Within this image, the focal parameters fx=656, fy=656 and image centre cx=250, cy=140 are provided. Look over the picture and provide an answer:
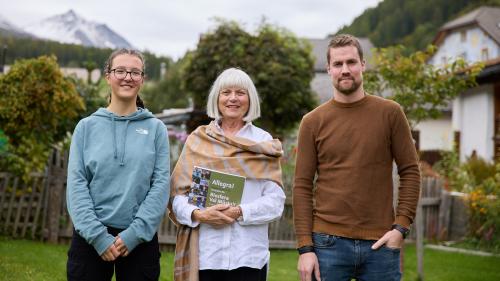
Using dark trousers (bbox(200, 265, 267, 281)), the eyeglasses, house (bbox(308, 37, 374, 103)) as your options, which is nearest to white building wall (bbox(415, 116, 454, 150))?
house (bbox(308, 37, 374, 103))

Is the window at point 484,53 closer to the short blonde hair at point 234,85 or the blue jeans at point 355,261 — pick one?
the short blonde hair at point 234,85

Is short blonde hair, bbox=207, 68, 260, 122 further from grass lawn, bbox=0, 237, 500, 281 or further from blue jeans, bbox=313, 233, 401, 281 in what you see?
grass lawn, bbox=0, 237, 500, 281

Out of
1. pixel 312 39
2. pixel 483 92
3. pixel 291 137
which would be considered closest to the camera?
pixel 483 92

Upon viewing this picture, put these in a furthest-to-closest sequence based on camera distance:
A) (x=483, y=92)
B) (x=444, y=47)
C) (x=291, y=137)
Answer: (x=444, y=47) < (x=291, y=137) < (x=483, y=92)

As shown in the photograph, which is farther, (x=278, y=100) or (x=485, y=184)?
(x=278, y=100)

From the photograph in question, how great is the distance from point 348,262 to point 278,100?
2301 centimetres

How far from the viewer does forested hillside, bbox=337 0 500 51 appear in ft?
269

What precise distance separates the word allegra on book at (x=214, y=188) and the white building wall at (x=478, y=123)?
46.9 feet

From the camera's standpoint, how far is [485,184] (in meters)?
11.7

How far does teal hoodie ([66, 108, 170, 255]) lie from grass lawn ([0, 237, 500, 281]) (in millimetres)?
3699

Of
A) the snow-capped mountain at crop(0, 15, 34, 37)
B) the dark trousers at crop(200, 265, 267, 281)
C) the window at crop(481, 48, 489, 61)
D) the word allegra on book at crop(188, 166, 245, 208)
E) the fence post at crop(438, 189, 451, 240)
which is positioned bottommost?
the fence post at crop(438, 189, 451, 240)

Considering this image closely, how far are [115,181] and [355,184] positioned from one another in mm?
1266

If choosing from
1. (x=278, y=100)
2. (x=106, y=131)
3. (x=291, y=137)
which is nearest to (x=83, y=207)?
(x=106, y=131)

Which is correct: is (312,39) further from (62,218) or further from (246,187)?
(246,187)
